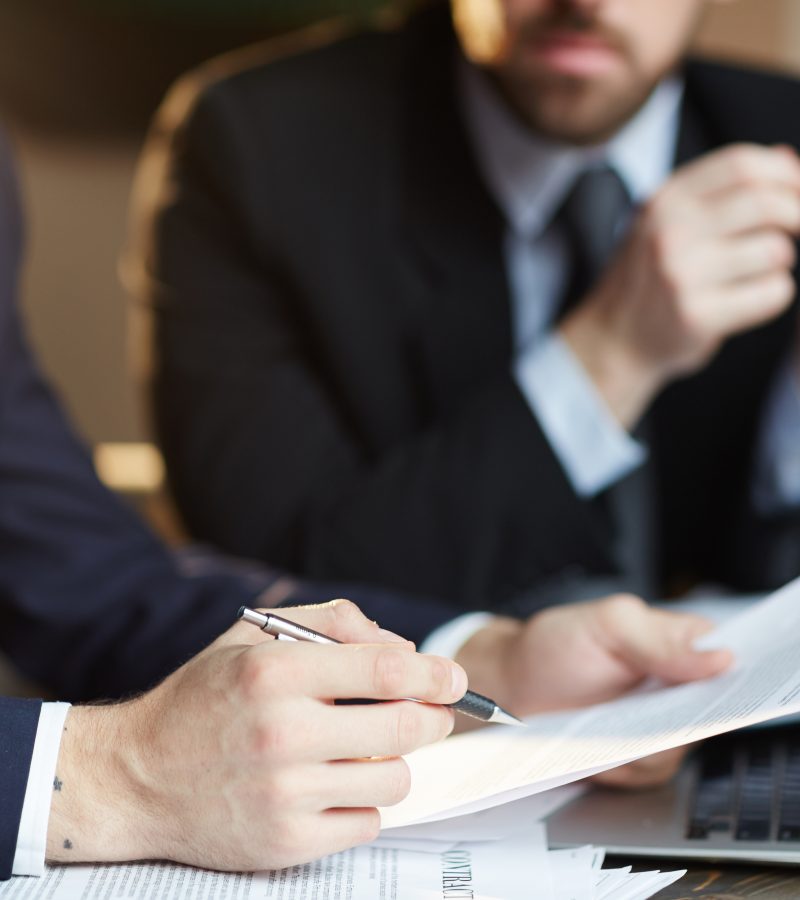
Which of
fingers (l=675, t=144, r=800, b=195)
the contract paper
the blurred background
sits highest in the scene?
the blurred background

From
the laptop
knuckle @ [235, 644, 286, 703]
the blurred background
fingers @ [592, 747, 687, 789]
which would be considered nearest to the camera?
knuckle @ [235, 644, 286, 703]

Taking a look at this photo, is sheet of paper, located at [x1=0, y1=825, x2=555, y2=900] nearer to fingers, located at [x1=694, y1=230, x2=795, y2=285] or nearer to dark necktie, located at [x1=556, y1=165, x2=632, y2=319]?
fingers, located at [x1=694, y1=230, x2=795, y2=285]

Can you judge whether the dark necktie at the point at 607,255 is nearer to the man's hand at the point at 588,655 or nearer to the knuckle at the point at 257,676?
the man's hand at the point at 588,655

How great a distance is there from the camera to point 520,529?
1174mm

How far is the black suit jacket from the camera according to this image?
4.27ft

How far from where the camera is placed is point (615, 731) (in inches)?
25.2

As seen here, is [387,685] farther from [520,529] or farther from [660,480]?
[660,480]

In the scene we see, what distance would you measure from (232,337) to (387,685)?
885mm

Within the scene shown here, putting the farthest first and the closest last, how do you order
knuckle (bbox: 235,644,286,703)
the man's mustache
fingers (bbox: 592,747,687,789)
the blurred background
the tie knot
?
the blurred background, the tie knot, the man's mustache, fingers (bbox: 592,747,687,789), knuckle (bbox: 235,644,286,703)

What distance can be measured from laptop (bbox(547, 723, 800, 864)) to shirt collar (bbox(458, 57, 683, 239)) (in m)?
0.73

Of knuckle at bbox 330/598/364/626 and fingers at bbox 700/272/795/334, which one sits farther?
fingers at bbox 700/272/795/334

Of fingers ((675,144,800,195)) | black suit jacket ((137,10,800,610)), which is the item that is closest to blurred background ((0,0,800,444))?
black suit jacket ((137,10,800,610))

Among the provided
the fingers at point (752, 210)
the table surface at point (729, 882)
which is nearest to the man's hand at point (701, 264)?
the fingers at point (752, 210)

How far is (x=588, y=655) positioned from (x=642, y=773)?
77 mm
